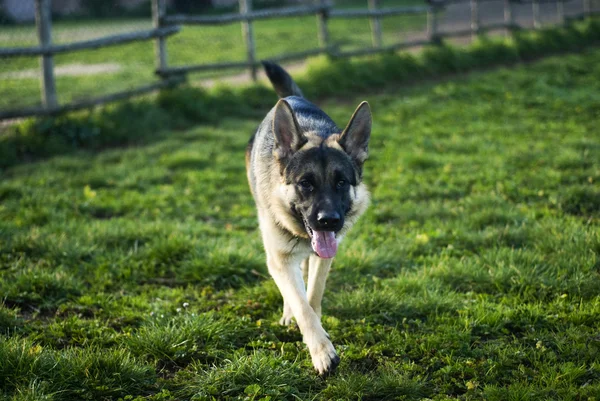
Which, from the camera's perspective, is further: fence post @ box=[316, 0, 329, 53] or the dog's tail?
fence post @ box=[316, 0, 329, 53]

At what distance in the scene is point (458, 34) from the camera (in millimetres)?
15523

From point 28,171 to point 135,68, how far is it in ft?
27.0

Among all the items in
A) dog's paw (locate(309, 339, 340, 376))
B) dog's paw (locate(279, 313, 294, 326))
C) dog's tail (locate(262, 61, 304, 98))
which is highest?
dog's tail (locate(262, 61, 304, 98))

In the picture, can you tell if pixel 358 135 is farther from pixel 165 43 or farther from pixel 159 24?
pixel 159 24

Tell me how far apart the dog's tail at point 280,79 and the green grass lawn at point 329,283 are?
132 centimetres

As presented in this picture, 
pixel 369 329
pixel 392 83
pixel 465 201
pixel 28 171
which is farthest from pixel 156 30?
pixel 369 329

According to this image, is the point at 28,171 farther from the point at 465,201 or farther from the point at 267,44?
the point at 267,44

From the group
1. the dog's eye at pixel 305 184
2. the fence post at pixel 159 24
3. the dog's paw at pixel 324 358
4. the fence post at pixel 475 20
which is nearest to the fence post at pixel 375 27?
the fence post at pixel 475 20

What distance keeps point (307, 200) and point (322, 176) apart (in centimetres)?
18

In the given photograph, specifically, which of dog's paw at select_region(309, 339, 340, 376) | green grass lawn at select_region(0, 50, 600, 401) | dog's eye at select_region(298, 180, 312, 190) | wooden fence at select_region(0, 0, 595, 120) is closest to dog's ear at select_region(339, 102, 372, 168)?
dog's eye at select_region(298, 180, 312, 190)

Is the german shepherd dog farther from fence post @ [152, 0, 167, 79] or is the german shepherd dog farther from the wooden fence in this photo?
fence post @ [152, 0, 167, 79]

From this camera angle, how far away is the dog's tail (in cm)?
507

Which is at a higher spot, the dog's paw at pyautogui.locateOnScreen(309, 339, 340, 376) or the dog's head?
the dog's head

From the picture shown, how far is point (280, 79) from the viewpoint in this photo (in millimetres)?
5129
